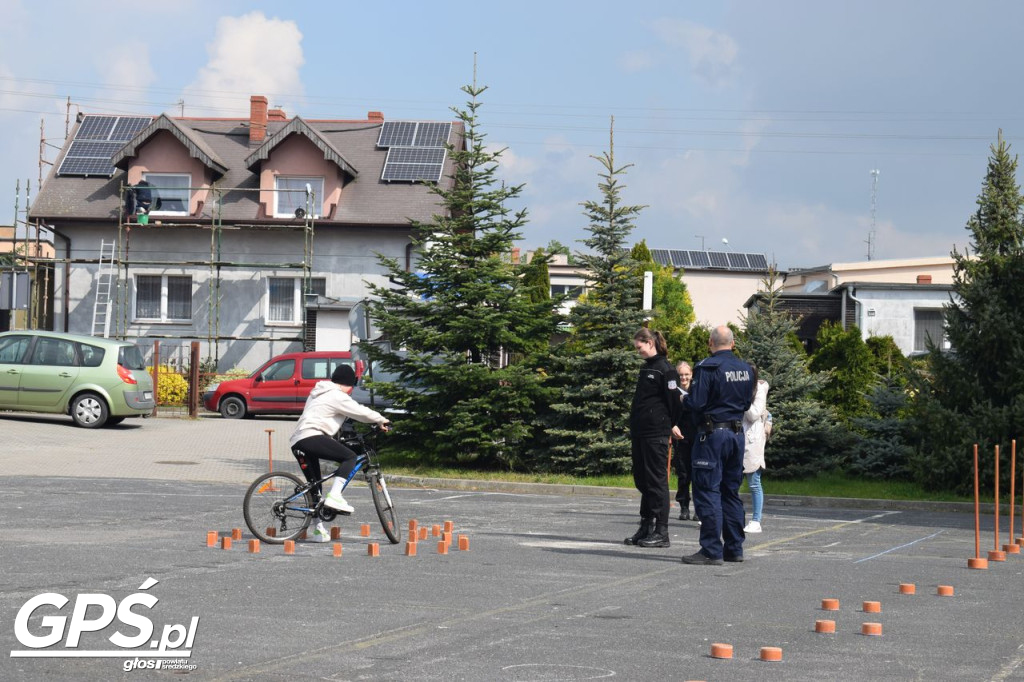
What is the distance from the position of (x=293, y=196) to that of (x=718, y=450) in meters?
31.1

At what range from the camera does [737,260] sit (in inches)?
2968

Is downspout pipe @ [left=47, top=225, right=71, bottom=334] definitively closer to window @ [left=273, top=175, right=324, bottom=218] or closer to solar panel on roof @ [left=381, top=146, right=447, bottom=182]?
window @ [left=273, top=175, right=324, bottom=218]

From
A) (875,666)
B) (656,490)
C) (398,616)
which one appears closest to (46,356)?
(656,490)

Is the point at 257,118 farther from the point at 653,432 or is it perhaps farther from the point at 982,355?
the point at 653,432

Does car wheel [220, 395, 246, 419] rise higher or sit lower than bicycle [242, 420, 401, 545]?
higher

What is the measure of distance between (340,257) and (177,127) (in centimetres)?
641

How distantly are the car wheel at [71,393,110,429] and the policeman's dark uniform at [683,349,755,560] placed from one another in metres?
17.7

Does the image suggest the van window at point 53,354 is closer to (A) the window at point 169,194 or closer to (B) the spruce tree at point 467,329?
(B) the spruce tree at point 467,329

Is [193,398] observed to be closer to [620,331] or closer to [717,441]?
[620,331]

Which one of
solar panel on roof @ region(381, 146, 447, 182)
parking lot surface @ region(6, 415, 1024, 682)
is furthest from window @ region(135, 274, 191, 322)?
parking lot surface @ region(6, 415, 1024, 682)

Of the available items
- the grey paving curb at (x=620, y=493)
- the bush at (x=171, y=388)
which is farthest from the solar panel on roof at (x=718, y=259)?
the grey paving curb at (x=620, y=493)

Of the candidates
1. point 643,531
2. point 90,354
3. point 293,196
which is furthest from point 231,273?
point 643,531

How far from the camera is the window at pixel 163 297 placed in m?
39.4

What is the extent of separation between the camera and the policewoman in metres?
11.5
